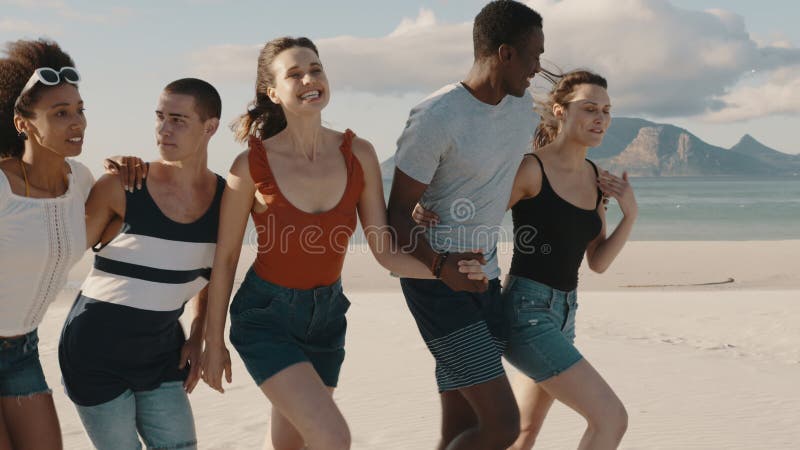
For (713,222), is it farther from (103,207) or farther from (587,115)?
(103,207)

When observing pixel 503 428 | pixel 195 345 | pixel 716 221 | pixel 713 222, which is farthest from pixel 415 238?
pixel 716 221

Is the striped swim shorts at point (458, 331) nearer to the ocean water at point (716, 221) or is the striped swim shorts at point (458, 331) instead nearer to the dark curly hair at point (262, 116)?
the dark curly hair at point (262, 116)

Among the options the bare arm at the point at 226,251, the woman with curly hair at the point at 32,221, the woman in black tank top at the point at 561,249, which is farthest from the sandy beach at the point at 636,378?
the woman with curly hair at the point at 32,221

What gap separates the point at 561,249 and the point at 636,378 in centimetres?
463

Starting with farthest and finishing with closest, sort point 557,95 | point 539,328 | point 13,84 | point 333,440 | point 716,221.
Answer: point 716,221 < point 557,95 < point 539,328 < point 13,84 < point 333,440

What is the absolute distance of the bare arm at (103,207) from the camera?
11.3 ft

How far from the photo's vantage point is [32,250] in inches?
126

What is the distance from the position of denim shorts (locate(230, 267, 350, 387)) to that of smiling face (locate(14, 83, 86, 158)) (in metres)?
0.90

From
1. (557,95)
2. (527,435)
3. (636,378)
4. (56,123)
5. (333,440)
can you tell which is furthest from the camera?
(636,378)

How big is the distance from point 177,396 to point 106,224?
0.77 metres

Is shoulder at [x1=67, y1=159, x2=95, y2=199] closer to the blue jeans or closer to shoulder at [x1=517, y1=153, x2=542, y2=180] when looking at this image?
the blue jeans

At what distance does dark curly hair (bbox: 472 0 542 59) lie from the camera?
3820 mm

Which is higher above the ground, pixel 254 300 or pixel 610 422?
pixel 254 300

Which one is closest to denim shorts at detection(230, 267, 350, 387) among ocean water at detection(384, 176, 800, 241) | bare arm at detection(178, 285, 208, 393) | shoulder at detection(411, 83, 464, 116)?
bare arm at detection(178, 285, 208, 393)
